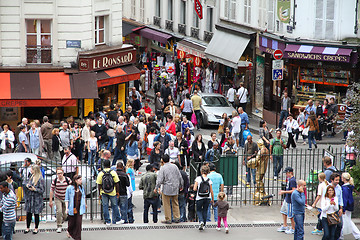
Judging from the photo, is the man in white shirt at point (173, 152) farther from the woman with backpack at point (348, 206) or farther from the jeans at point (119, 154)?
the woman with backpack at point (348, 206)

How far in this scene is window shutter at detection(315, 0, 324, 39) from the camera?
29703 millimetres

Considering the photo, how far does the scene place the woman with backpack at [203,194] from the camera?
631 inches

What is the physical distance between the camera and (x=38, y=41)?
2842 cm

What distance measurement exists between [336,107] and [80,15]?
1070 cm

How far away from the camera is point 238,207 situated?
60.5ft

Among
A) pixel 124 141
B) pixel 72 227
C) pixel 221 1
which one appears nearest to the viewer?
pixel 72 227

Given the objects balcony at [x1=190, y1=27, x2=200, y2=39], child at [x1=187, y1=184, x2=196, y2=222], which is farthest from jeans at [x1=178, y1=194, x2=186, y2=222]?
balcony at [x1=190, y1=27, x2=200, y2=39]

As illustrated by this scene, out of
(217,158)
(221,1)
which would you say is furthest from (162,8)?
(217,158)

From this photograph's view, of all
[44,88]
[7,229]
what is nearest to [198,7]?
[44,88]

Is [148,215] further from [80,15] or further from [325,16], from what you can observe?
[325,16]

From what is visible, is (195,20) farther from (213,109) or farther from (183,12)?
(213,109)

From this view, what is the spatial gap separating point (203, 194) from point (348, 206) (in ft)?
10.2

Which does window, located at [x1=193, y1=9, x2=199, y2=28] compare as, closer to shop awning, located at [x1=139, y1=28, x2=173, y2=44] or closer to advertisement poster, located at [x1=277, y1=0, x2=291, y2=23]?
shop awning, located at [x1=139, y1=28, x2=173, y2=44]

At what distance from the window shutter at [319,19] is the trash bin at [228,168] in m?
12.7
